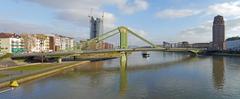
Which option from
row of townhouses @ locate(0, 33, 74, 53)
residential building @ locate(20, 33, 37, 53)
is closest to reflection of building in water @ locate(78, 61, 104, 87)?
row of townhouses @ locate(0, 33, 74, 53)

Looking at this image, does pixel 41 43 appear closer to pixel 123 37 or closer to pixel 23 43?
pixel 23 43

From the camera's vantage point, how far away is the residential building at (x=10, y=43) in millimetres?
130000

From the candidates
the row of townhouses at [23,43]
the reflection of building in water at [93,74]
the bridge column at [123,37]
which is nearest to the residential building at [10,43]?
the row of townhouses at [23,43]

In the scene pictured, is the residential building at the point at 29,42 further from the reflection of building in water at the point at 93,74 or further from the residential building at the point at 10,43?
the reflection of building in water at the point at 93,74

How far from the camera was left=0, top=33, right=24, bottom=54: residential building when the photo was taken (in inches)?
5118

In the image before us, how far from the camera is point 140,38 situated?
134 m

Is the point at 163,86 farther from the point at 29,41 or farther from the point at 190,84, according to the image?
the point at 29,41

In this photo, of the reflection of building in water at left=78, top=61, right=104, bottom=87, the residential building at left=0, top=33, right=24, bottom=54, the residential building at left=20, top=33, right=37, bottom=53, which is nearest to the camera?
the reflection of building in water at left=78, top=61, right=104, bottom=87

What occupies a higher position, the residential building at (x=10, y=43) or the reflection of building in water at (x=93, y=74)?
the residential building at (x=10, y=43)

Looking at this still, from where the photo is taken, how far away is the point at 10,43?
13050cm

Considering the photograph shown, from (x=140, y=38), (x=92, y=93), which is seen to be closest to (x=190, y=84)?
(x=92, y=93)

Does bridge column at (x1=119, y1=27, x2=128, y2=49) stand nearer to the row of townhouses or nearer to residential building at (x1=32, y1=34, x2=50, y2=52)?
the row of townhouses

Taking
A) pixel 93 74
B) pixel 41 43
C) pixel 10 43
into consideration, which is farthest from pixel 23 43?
pixel 93 74

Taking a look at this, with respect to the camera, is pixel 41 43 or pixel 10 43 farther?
pixel 41 43
